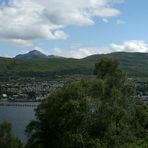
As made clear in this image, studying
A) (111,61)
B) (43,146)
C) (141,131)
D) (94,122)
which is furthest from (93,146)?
(141,131)

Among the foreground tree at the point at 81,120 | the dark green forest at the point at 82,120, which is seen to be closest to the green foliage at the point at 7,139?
the dark green forest at the point at 82,120

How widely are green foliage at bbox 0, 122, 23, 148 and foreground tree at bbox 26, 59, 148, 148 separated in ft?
50.0

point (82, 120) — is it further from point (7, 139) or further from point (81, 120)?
point (7, 139)

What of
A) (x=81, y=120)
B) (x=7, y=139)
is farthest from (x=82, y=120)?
(x=7, y=139)

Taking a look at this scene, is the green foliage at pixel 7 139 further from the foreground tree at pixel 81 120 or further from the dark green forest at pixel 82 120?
the foreground tree at pixel 81 120

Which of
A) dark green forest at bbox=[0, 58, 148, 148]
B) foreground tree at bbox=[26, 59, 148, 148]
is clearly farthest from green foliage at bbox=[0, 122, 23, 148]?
foreground tree at bbox=[26, 59, 148, 148]

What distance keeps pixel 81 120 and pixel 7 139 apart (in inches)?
891

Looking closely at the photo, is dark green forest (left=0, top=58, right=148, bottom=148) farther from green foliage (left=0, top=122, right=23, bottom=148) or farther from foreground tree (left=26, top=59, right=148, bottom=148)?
green foliage (left=0, top=122, right=23, bottom=148)

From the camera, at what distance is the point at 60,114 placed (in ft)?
124

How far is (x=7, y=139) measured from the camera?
5669 centimetres

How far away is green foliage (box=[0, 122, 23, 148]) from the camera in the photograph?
56.1 metres

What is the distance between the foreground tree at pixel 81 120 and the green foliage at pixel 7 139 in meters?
15.2

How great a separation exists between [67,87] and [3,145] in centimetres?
2093

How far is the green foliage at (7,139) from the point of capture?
5606 centimetres
